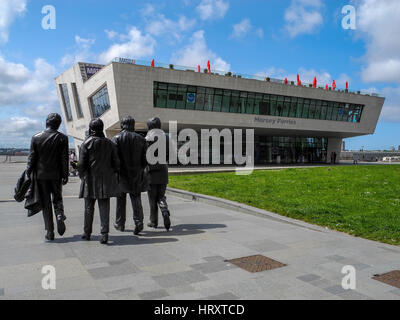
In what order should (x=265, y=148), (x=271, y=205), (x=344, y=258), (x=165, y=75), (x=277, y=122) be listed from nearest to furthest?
(x=344, y=258) → (x=271, y=205) → (x=165, y=75) → (x=277, y=122) → (x=265, y=148)

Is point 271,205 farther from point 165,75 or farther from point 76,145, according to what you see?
point 76,145

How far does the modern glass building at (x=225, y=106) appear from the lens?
31.8m

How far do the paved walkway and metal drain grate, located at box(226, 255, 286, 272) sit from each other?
0.13 meters

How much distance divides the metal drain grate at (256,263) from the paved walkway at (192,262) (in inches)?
5.0

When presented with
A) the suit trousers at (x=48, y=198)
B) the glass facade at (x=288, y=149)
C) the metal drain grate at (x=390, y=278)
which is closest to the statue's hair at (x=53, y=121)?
the suit trousers at (x=48, y=198)

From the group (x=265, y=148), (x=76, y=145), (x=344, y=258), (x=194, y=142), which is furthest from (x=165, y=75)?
(x=344, y=258)

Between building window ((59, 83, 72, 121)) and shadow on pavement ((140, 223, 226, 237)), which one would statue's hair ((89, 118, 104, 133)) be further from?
building window ((59, 83, 72, 121))

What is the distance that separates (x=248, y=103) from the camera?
37844 mm

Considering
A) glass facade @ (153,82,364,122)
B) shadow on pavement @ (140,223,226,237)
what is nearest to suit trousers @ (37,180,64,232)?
shadow on pavement @ (140,223,226,237)

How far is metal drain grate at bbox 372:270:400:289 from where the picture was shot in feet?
13.4

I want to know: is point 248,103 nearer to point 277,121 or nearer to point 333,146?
point 277,121

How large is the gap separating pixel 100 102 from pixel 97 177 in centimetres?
3215
